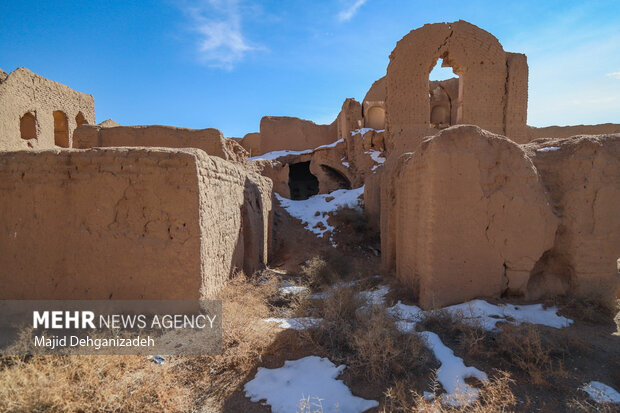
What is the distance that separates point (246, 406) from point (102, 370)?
1237 mm

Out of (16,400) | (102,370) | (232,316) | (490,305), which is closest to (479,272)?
(490,305)

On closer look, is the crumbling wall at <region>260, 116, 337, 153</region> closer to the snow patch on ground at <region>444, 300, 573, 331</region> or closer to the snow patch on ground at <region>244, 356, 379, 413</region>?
the snow patch on ground at <region>444, 300, 573, 331</region>

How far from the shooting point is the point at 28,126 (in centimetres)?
1166

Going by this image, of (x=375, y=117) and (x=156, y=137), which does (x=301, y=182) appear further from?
(x=156, y=137)

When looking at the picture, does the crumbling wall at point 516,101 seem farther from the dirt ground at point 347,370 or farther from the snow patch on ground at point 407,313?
the snow patch on ground at point 407,313

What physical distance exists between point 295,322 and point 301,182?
20804mm

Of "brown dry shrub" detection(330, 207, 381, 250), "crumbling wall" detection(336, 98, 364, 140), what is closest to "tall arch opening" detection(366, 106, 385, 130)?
"crumbling wall" detection(336, 98, 364, 140)

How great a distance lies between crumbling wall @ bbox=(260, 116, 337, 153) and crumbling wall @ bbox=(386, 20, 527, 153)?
1041cm

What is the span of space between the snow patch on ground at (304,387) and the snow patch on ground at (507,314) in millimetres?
1564

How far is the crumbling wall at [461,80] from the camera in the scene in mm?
10930

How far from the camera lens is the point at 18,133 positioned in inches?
418

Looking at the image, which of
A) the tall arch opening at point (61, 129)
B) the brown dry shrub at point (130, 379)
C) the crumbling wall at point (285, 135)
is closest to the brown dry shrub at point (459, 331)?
the brown dry shrub at point (130, 379)

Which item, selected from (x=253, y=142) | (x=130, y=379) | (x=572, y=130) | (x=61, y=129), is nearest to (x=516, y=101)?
(x=572, y=130)

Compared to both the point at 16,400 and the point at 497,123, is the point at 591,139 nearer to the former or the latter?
the point at 16,400
